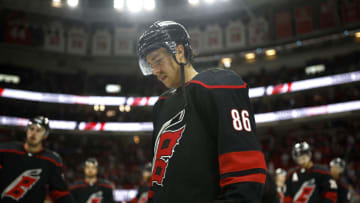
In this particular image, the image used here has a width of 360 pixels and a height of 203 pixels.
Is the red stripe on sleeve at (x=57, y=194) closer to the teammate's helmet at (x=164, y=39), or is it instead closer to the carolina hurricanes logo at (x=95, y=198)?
the carolina hurricanes logo at (x=95, y=198)

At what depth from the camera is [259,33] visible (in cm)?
2252

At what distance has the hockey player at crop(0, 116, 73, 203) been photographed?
419 centimetres

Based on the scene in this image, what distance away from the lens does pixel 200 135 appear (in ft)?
5.08

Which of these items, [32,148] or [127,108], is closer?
[32,148]

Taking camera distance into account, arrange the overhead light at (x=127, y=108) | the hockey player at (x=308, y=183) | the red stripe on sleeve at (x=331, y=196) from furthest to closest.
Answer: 1. the overhead light at (x=127, y=108)
2. the hockey player at (x=308, y=183)
3. the red stripe on sleeve at (x=331, y=196)

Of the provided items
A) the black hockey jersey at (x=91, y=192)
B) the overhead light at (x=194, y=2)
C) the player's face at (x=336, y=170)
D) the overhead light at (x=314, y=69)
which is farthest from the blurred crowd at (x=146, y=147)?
the black hockey jersey at (x=91, y=192)

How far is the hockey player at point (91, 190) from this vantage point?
719cm

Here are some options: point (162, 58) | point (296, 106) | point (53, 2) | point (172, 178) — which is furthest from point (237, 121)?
point (53, 2)

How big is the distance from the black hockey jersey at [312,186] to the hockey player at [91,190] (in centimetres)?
370

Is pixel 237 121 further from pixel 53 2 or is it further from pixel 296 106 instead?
pixel 53 2

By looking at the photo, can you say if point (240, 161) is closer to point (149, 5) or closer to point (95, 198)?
point (95, 198)

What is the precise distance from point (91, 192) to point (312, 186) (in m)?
4.39

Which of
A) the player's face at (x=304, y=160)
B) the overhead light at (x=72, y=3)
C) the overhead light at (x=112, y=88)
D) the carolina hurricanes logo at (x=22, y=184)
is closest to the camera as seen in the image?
the carolina hurricanes logo at (x=22, y=184)

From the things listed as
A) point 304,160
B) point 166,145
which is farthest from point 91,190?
point 166,145
